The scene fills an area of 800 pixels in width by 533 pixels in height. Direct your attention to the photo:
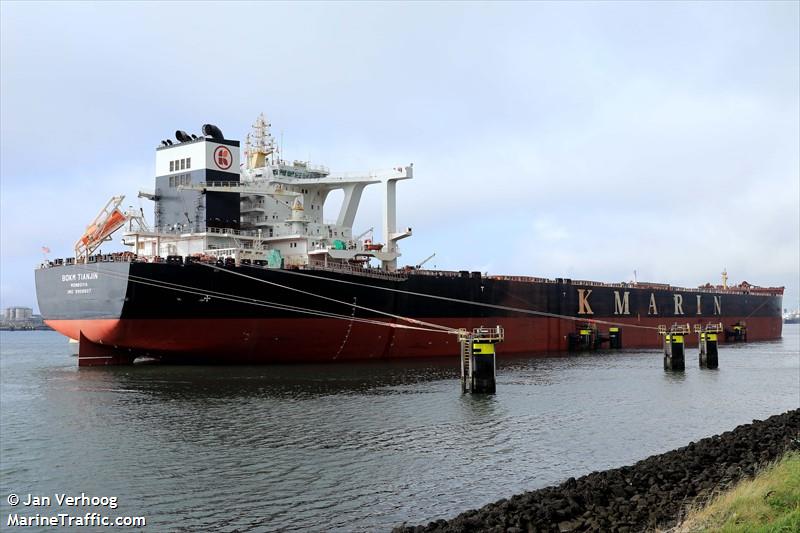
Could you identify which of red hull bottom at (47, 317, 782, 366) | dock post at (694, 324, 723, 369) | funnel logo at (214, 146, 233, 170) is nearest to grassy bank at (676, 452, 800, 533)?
red hull bottom at (47, 317, 782, 366)

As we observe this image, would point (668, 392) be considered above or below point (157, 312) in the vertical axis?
below

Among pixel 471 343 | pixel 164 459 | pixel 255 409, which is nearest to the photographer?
pixel 164 459

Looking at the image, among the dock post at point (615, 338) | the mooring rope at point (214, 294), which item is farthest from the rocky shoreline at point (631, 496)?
the dock post at point (615, 338)

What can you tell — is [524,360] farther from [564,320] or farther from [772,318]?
[772,318]

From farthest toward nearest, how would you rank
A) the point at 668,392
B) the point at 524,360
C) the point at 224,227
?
the point at 524,360
the point at 224,227
the point at 668,392

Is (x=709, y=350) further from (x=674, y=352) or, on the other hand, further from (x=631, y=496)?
(x=631, y=496)

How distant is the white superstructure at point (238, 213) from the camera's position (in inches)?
1054

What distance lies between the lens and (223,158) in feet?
90.3

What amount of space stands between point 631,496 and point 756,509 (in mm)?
1895

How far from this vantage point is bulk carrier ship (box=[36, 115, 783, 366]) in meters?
23.7

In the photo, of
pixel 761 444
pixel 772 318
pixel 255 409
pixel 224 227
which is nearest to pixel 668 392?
pixel 761 444

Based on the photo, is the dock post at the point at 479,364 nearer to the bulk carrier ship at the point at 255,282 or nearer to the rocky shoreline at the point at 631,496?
the bulk carrier ship at the point at 255,282

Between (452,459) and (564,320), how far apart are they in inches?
1068

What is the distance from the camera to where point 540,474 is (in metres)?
11.5
